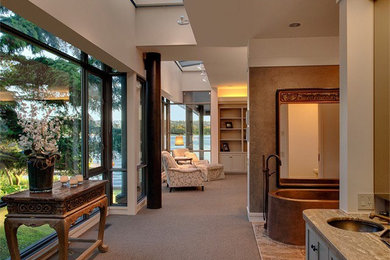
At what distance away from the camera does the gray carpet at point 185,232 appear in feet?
11.1

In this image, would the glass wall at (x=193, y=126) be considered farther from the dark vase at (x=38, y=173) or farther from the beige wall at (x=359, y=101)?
the beige wall at (x=359, y=101)

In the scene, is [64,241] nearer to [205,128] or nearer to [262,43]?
[262,43]

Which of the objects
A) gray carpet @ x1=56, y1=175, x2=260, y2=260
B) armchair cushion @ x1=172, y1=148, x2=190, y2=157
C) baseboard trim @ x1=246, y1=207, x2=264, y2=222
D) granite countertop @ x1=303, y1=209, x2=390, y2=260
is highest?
granite countertop @ x1=303, y1=209, x2=390, y2=260

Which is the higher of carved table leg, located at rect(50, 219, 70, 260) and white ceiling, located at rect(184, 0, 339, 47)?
white ceiling, located at rect(184, 0, 339, 47)

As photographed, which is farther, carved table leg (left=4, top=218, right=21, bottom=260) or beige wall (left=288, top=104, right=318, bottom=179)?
beige wall (left=288, top=104, right=318, bottom=179)

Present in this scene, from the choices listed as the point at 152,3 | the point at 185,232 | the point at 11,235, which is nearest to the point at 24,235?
the point at 11,235

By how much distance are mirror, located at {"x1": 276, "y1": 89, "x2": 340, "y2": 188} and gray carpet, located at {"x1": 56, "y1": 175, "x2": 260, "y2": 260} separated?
1.12m

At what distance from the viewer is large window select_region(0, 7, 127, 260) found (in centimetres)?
282

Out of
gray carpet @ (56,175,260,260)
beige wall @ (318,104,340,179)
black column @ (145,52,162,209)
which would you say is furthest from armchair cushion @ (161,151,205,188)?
beige wall @ (318,104,340,179)

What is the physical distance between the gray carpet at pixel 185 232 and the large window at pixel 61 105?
2.49ft

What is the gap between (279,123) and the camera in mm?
4418

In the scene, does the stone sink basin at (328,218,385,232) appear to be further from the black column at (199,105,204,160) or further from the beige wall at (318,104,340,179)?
the black column at (199,105,204,160)

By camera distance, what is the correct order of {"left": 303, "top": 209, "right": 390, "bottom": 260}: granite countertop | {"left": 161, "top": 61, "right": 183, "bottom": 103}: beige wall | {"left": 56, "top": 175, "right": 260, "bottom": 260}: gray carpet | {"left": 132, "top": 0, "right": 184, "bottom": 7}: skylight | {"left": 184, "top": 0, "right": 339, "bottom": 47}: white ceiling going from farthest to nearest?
{"left": 161, "top": 61, "right": 183, "bottom": 103}: beige wall → {"left": 132, "top": 0, "right": 184, "bottom": 7}: skylight → {"left": 56, "top": 175, "right": 260, "bottom": 260}: gray carpet → {"left": 184, "top": 0, "right": 339, "bottom": 47}: white ceiling → {"left": 303, "top": 209, "right": 390, "bottom": 260}: granite countertop

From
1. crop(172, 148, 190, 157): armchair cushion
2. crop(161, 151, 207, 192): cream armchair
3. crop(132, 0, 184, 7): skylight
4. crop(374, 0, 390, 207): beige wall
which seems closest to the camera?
crop(374, 0, 390, 207): beige wall
